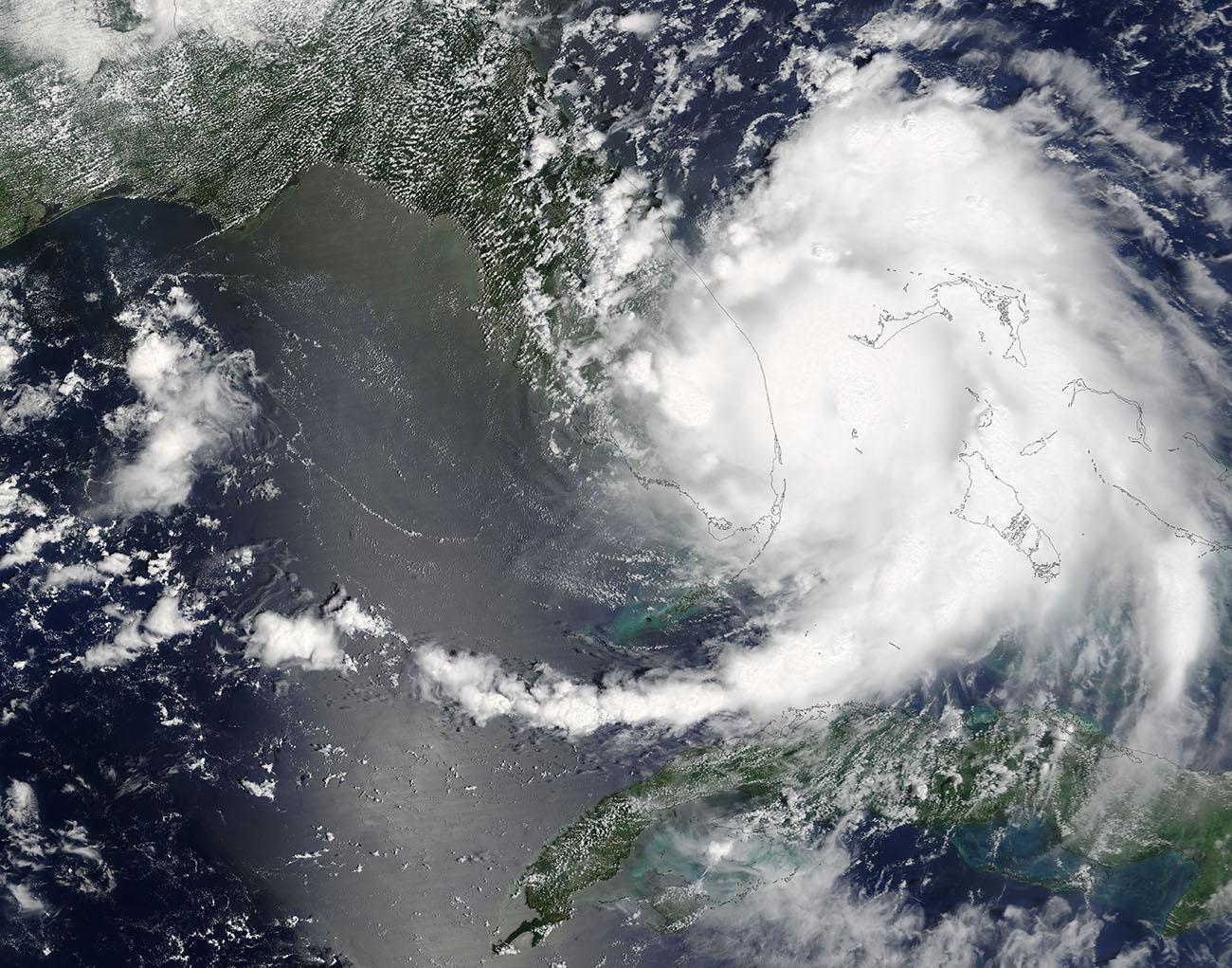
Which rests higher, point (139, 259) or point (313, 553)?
point (139, 259)

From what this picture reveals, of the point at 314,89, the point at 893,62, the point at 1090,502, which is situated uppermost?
the point at 314,89

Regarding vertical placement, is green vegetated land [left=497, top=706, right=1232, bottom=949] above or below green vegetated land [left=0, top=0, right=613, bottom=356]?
below

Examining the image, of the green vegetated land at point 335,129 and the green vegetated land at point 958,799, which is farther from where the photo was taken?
the green vegetated land at point 335,129

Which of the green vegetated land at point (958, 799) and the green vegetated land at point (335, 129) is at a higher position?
the green vegetated land at point (335, 129)

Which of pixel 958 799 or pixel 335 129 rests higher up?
pixel 335 129

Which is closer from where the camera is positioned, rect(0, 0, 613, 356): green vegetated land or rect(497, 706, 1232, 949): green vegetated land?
rect(497, 706, 1232, 949): green vegetated land

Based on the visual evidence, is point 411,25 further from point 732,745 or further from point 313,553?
point 732,745

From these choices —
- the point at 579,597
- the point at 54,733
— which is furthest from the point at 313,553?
the point at 54,733

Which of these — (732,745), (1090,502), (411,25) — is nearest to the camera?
(1090,502)
